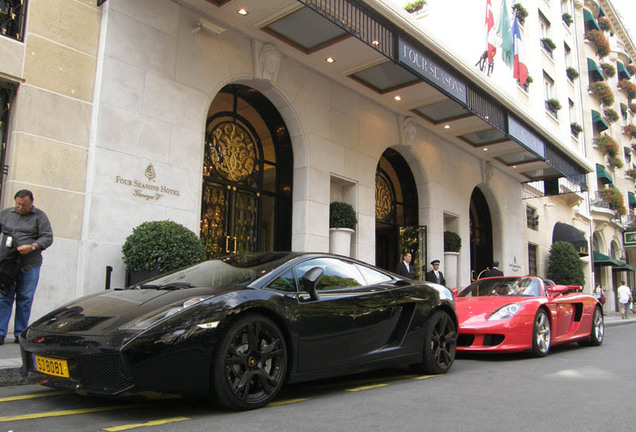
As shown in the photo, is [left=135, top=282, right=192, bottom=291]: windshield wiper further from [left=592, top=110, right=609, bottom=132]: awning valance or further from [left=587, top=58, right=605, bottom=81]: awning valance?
[left=587, top=58, right=605, bottom=81]: awning valance

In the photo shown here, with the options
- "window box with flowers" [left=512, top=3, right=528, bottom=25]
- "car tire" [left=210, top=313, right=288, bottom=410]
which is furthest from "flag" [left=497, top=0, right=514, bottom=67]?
"car tire" [left=210, top=313, right=288, bottom=410]

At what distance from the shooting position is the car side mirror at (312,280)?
438cm

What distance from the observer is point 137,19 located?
8.77 m

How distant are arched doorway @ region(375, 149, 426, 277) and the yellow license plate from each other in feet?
40.8

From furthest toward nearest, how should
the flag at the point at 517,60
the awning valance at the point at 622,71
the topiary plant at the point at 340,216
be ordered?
1. the awning valance at the point at 622,71
2. the flag at the point at 517,60
3. the topiary plant at the point at 340,216

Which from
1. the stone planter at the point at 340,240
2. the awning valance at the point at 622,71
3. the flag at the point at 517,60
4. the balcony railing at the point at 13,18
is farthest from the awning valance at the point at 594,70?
the balcony railing at the point at 13,18

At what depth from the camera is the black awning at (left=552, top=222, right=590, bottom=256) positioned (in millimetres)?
24438

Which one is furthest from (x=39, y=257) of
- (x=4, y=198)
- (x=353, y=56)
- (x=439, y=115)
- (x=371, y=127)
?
(x=439, y=115)

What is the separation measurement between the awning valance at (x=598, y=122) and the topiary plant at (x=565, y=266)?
12673 millimetres

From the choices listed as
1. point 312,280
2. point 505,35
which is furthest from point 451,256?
point 312,280

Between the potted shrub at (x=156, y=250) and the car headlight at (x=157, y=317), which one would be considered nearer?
the car headlight at (x=157, y=317)

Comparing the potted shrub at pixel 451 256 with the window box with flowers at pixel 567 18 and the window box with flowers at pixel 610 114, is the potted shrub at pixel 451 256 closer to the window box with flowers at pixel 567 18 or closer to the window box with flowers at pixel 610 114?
the window box with flowers at pixel 567 18

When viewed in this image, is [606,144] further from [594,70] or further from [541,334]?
[541,334]

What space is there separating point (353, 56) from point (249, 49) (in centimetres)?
229
